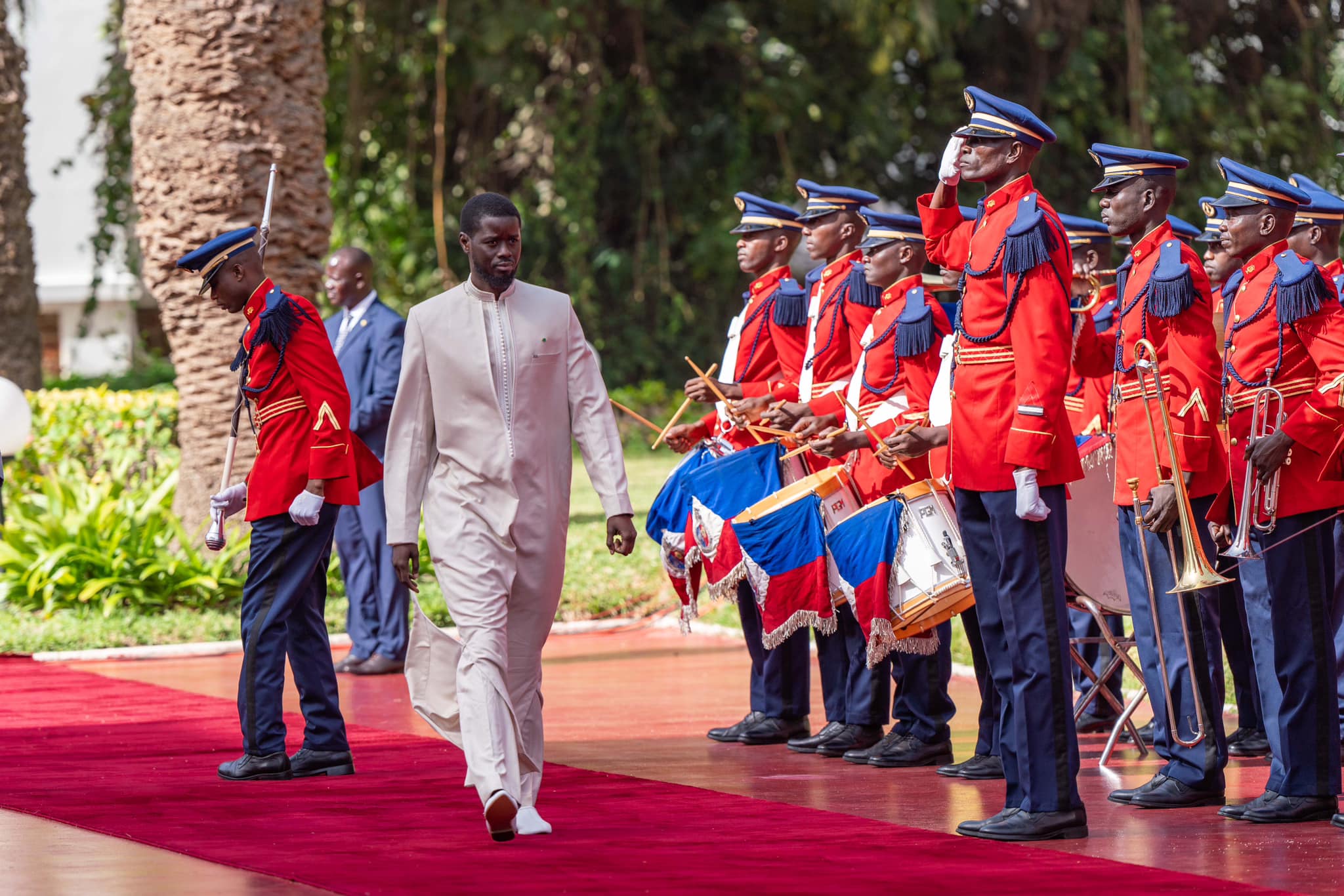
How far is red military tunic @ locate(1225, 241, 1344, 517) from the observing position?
21.3ft

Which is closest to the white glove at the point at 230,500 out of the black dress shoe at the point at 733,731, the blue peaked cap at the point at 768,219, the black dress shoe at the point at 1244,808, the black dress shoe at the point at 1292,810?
the black dress shoe at the point at 733,731

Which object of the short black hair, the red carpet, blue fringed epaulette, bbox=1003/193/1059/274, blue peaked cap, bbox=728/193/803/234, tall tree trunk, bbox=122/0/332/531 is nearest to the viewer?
the red carpet

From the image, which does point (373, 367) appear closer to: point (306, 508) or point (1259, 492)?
point (306, 508)

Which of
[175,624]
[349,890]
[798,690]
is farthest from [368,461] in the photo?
[175,624]

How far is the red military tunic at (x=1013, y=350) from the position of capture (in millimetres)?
6035

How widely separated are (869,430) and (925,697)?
1.25 m

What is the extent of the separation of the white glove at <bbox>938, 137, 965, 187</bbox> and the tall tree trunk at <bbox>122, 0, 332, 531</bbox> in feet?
25.7

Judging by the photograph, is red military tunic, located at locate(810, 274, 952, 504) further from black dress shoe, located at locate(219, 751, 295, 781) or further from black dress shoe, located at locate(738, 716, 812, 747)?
black dress shoe, located at locate(219, 751, 295, 781)

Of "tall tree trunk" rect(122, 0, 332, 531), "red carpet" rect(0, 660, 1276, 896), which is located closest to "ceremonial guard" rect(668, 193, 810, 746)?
"red carpet" rect(0, 660, 1276, 896)

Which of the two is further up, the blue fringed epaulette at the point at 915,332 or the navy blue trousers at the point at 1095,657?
the blue fringed epaulette at the point at 915,332

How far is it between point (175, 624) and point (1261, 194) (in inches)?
308

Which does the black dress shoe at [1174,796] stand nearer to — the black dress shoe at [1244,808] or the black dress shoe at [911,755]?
the black dress shoe at [1244,808]

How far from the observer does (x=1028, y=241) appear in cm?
609

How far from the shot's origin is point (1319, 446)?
6527 mm
